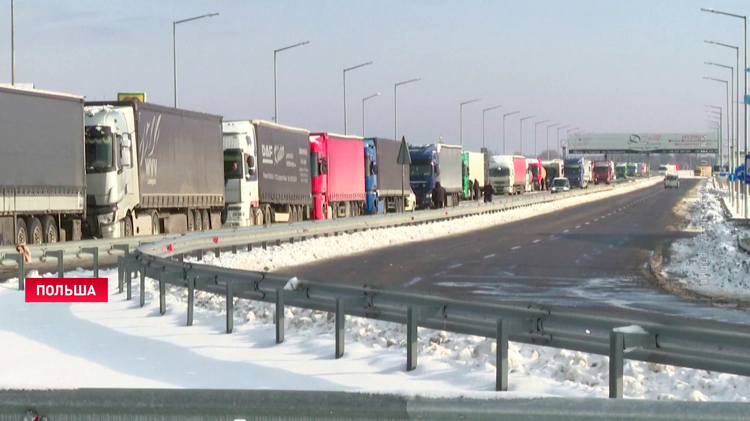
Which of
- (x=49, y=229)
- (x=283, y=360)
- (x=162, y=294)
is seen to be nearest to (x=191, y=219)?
(x=49, y=229)

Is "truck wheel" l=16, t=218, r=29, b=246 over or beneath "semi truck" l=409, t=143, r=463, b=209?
beneath

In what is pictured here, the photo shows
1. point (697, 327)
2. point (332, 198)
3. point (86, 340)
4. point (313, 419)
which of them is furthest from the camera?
point (332, 198)

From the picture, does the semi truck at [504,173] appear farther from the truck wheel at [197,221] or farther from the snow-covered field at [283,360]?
the snow-covered field at [283,360]

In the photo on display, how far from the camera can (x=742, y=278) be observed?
22.4 meters

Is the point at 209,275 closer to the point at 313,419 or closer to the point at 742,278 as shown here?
the point at 313,419

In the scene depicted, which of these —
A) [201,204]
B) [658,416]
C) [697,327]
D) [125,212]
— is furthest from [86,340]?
[201,204]

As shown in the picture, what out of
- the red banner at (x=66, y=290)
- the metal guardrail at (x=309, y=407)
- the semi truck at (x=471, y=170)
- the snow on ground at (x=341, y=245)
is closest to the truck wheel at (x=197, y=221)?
the snow on ground at (x=341, y=245)

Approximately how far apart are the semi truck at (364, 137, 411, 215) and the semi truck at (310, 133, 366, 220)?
101 centimetres

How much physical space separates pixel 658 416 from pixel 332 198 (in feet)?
156

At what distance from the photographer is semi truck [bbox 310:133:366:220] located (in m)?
51.2

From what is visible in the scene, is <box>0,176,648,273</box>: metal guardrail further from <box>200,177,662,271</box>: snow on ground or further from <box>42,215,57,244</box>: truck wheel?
<box>42,215,57,244</box>: truck wheel

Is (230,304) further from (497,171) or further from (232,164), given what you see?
(497,171)

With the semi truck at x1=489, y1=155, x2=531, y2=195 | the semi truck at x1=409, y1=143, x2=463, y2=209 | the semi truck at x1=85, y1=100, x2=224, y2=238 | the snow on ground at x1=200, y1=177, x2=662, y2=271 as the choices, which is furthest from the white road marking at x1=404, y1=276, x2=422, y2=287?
the semi truck at x1=489, y1=155, x2=531, y2=195

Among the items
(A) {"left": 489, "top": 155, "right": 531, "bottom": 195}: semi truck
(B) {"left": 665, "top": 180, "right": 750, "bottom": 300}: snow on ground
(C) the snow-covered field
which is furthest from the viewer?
(A) {"left": 489, "top": 155, "right": 531, "bottom": 195}: semi truck
